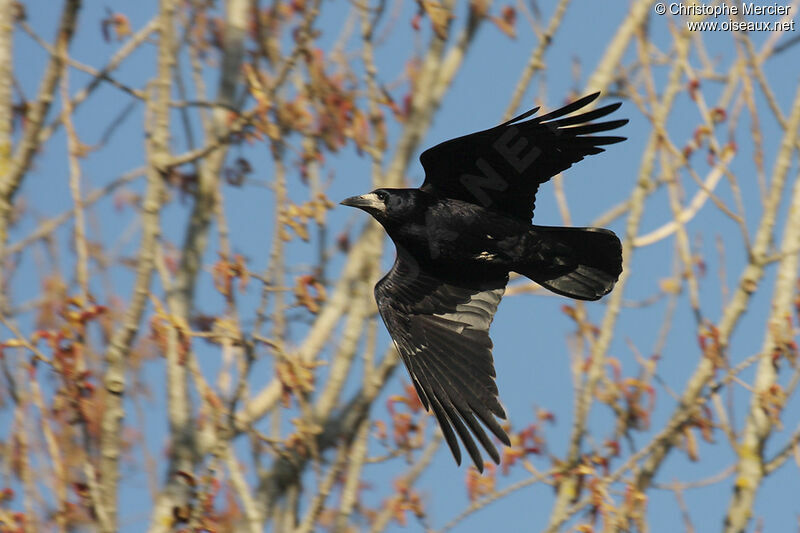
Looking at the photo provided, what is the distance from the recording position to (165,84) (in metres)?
6.09

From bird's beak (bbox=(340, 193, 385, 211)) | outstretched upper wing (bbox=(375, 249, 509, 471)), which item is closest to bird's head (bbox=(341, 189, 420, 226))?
bird's beak (bbox=(340, 193, 385, 211))

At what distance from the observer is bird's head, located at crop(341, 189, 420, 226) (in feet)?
19.1

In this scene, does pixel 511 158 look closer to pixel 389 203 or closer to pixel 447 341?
pixel 389 203

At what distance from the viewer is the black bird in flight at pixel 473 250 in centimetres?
546

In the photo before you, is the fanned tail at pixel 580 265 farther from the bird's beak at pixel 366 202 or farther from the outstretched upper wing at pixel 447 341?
the bird's beak at pixel 366 202

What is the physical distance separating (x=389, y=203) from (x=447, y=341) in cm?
Answer: 72

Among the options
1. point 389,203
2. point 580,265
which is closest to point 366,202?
point 389,203

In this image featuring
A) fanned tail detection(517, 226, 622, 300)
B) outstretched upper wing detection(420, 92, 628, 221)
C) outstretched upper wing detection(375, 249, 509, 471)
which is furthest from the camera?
fanned tail detection(517, 226, 622, 300)

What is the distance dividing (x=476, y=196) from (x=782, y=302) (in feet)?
6.43

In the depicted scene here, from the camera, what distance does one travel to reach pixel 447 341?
5875mm

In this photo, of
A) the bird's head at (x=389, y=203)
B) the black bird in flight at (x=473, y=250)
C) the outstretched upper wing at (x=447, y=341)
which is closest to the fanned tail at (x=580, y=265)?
the black bird in flight at (x=473, y=250)

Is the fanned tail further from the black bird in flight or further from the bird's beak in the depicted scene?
the bird's beak

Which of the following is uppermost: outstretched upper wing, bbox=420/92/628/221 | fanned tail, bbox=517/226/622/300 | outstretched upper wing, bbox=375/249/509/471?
outstretched upper wing, bbox=420/92/628/221

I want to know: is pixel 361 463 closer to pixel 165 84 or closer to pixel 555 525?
pixel 555 525
